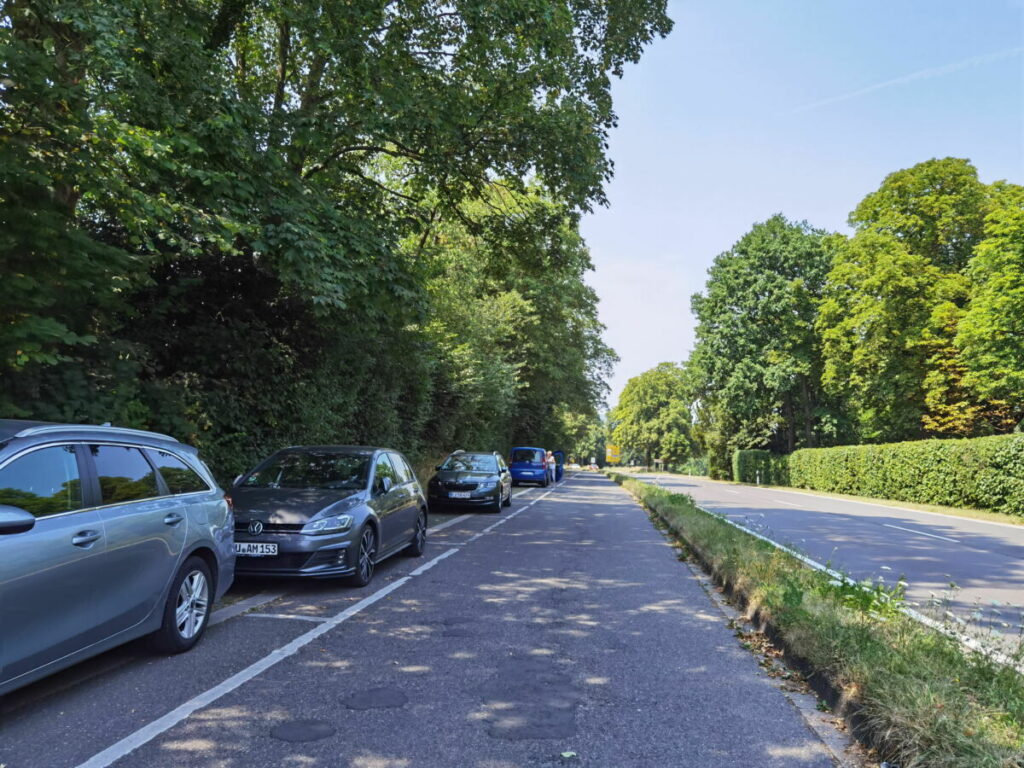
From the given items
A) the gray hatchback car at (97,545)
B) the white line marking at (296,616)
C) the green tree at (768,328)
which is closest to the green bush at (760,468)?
the green tree at (768,328)

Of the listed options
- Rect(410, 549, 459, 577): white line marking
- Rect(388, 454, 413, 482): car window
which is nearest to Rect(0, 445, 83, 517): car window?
Rect(410, 549, 459, 577): white line marking

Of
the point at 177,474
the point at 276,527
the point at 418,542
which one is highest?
the point at 177,474

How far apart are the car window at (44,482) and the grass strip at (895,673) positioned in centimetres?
457

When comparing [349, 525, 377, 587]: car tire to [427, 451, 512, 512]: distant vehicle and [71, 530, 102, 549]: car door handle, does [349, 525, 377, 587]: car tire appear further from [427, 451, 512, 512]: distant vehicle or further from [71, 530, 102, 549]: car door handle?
[427, 451, 512, 512]: distant vehicle

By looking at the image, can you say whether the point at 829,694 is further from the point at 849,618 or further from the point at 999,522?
the point at 999,522

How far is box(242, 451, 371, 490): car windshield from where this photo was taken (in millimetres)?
7992

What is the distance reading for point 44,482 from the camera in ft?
12.6

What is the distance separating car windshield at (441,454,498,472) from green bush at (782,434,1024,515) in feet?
47.6

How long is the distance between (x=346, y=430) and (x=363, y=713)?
11.8 m

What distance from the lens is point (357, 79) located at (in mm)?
9500

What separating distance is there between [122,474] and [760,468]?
48.7 m

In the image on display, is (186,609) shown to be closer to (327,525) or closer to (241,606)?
(241,606)

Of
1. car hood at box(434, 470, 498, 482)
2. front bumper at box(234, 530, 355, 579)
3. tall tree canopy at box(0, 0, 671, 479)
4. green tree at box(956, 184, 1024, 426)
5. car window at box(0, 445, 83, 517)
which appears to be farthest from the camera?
green tree at box(956, 184, 1024, 426)

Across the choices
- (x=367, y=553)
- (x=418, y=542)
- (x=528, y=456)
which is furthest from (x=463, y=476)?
(x=528, y=456)
